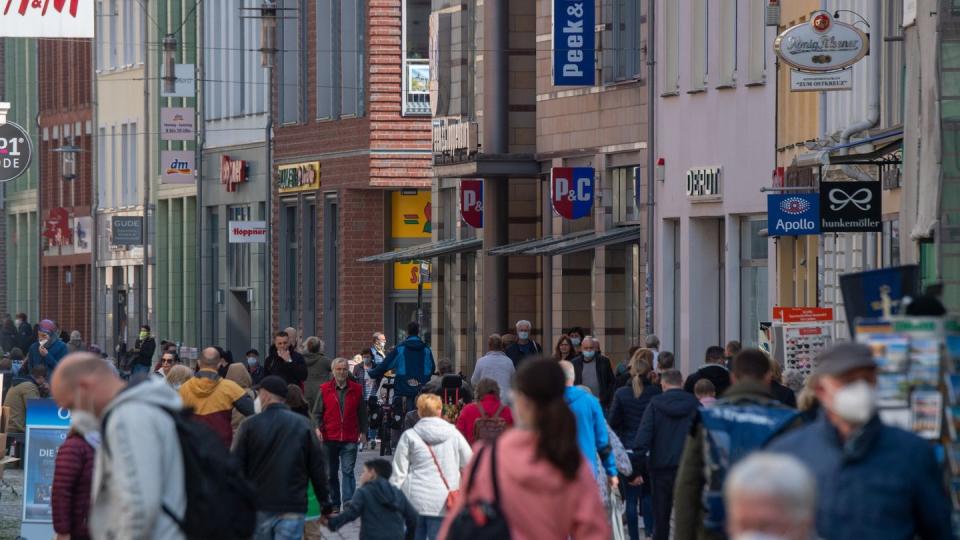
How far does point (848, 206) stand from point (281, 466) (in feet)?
36.2

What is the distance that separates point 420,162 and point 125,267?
64.9 feet

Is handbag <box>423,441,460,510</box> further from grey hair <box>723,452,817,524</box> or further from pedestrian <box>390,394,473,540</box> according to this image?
grey hair <box>723,452,817,524</box>

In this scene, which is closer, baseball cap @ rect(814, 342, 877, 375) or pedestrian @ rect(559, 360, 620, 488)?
baseball cap @ rect(814, 342, 877, 375)

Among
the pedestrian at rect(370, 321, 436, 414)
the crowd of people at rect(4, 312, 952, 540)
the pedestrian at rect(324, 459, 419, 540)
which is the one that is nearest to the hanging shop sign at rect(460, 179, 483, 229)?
the pedestrian at rect(370, 321, 436, 414)

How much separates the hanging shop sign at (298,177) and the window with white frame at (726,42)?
19.6 meters

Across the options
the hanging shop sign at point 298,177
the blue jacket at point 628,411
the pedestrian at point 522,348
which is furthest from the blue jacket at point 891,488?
the hanging shop sign at point 298,177

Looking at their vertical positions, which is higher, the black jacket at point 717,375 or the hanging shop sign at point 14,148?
the hanging shop sign at point 14,148

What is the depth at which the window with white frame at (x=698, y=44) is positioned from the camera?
3522 cm

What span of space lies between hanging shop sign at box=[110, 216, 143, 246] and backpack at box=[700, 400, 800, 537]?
52413 mm

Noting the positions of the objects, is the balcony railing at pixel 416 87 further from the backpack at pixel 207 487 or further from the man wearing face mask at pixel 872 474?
the man wearing face mask at pixel 872 474

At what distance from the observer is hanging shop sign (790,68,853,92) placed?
26062 mm

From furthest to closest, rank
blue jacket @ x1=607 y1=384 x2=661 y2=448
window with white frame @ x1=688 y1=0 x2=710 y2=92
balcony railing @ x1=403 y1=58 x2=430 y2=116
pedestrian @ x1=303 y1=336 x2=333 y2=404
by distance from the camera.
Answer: balcony railing @ x1=403 y1=58 x2=430 y2=116, window with white frame @ x1=688 y1=0 x2=710 y2=92, pedestrian @ x1=303 y1=336 x2=333 y2=404, blue jacket @ x1=607 y1=384 x2=661 y2=448

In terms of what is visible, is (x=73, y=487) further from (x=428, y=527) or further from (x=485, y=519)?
(x=428, y=527)

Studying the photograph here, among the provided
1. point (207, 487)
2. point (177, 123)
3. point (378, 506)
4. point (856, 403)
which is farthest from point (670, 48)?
point (856, 403)
